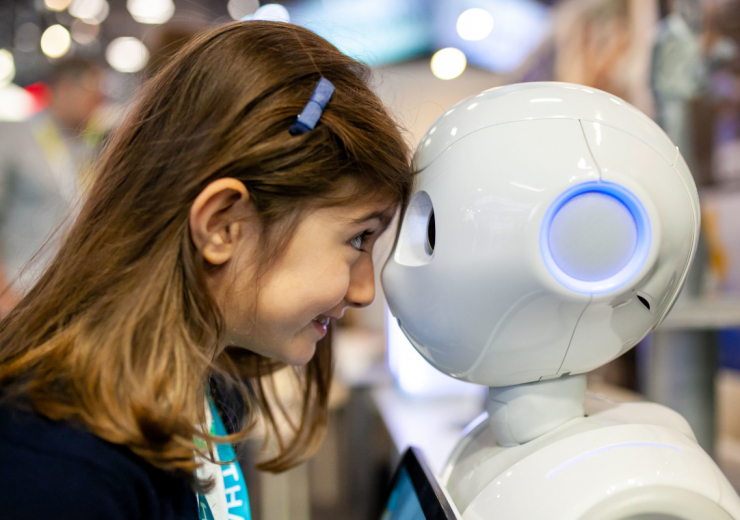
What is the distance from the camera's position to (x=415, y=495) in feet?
1.79

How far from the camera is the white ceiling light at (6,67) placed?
249cm

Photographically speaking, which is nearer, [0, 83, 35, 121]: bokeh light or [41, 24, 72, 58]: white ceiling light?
[41, 24, 72, 58]: white ceiling light

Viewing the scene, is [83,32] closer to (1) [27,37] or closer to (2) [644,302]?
(1) [27,37]

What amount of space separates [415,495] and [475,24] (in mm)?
2671

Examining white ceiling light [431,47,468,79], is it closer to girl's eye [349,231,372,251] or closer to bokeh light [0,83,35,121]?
bokeh light [0,83,35,121]

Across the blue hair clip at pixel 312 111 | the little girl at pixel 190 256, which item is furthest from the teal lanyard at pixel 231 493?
the blue hair clip at pixel 312 111

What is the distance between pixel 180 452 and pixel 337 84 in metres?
0.36

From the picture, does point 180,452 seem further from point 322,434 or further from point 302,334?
point 322,434

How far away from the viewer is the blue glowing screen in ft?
1.73

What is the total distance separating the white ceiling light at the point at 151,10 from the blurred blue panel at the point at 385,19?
0.52 meters

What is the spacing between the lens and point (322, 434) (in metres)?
0.81

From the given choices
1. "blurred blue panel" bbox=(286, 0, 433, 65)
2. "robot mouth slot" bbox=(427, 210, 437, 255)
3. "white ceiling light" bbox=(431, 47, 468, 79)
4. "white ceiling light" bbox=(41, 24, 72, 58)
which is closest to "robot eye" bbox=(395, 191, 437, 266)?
"robot mouth slot" bbox=(427, 210, 437, 255)

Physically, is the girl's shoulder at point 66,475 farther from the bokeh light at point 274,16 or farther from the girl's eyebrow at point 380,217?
the bokeh light at point 274,16

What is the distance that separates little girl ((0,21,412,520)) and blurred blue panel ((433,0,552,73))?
80.1 inches
